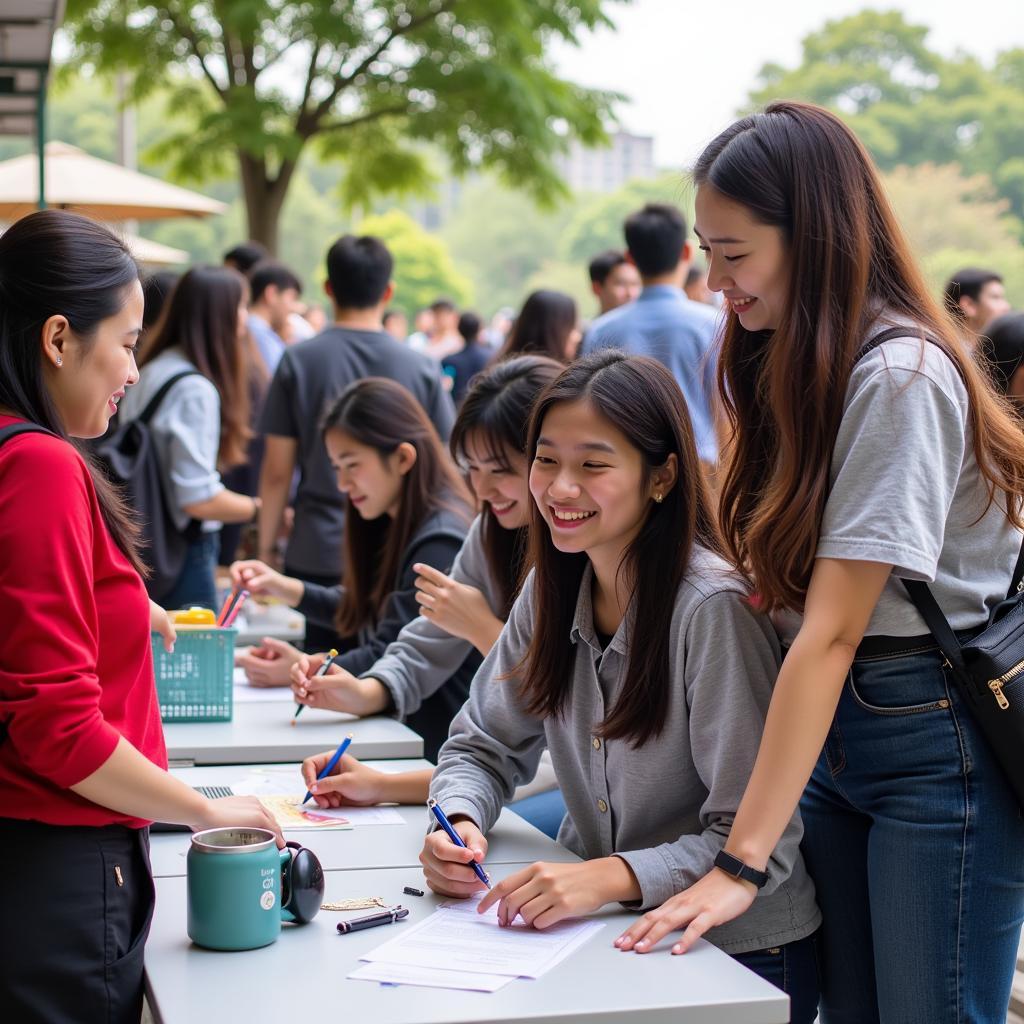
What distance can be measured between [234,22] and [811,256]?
933 centimetres

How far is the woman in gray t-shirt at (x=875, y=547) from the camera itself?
5.29 feet

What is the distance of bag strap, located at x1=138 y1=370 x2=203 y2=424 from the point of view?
400 centimetres

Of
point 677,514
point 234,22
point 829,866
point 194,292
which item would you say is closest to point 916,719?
point 829,866

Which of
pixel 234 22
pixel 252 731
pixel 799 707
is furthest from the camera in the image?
pixel 234 22

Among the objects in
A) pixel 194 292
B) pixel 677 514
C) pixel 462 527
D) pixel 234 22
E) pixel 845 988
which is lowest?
pixel 845 988

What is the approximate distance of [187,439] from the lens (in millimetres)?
3959

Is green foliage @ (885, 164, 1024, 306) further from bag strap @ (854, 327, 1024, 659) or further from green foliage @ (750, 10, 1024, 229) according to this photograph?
bag strap @ (854, 327, 1024, 659)

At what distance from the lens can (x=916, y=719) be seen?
65.8 inches

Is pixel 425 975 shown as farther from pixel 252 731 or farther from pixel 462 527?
pixel 462 527

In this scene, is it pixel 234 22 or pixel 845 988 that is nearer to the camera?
pixel 845 988

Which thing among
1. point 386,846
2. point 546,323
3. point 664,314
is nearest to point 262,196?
point 546,323

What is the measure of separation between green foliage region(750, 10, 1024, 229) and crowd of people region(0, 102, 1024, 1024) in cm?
3655

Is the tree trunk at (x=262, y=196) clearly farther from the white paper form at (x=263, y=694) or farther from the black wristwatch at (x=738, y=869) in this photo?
the black wristwatch at (x=738, y=869)

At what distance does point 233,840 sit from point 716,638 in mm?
694
